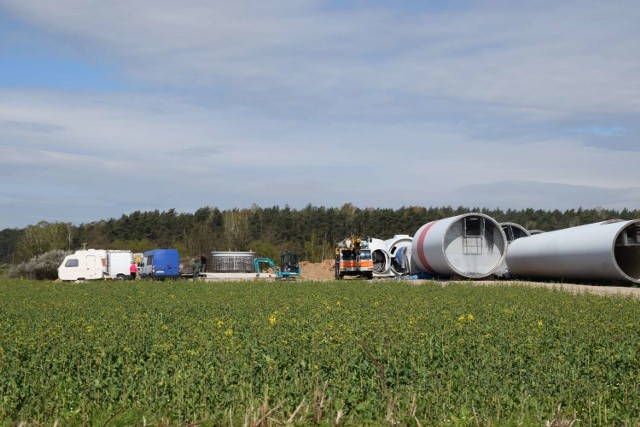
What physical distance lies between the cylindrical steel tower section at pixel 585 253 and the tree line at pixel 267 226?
154ft

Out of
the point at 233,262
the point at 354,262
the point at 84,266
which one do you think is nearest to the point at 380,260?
the point at 354,262

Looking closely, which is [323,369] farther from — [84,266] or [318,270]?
[318,270]

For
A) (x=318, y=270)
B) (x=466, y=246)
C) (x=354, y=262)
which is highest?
(x=466, y=246)

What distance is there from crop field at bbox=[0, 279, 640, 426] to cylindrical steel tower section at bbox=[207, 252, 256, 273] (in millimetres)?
33538

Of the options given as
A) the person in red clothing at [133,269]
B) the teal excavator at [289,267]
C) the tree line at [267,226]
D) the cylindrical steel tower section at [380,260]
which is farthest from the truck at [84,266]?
the tree line at [267,226]

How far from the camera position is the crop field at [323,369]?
8.40 metres

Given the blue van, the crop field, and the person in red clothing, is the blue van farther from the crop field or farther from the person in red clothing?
the crop field

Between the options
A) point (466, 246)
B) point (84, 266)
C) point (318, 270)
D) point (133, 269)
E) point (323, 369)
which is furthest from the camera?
point (318, 270)

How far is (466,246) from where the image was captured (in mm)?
42219

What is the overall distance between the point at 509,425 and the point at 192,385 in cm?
357

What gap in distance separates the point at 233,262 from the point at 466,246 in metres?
15.2

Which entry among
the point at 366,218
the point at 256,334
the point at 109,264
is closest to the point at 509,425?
the point at 256,334

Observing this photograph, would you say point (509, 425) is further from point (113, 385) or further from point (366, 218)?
point (366, 218)

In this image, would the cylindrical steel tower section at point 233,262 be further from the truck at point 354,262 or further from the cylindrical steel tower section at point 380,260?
the cylindrical steel tower section at point 380,260
